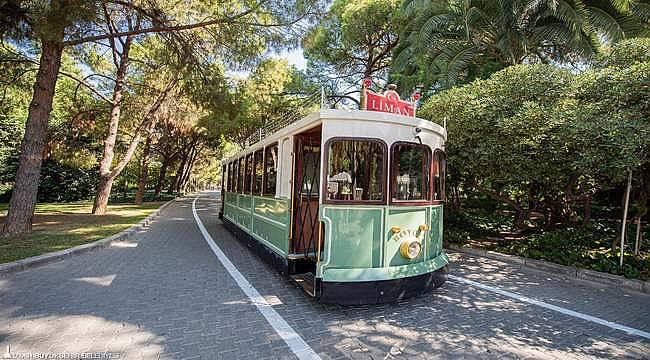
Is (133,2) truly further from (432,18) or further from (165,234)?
(432,18)

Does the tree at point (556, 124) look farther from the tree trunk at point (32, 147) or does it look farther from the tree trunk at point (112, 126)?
the tree trunk at point (112, 126)

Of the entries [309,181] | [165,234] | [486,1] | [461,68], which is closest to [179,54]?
[165,234]

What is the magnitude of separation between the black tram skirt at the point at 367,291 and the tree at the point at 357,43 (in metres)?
12.0

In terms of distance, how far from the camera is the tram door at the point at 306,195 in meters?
5.67

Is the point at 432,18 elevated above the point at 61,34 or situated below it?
above

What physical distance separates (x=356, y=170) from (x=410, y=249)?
1.28m

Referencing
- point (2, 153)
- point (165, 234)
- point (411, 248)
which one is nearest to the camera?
point (411, 248)

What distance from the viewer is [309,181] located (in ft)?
19.3

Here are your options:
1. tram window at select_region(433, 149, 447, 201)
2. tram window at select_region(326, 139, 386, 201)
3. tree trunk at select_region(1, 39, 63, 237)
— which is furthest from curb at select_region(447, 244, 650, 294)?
tree trunk at select_region(1, 39, 63, 237)

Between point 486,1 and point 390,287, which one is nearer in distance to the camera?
point 390,287

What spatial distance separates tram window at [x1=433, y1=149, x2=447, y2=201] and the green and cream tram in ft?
0.05

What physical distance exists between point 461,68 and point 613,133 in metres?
6.23

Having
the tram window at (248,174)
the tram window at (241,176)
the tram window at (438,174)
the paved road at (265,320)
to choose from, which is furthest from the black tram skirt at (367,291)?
the tram window at (241,176)

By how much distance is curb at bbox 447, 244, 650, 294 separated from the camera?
5.88 meters
